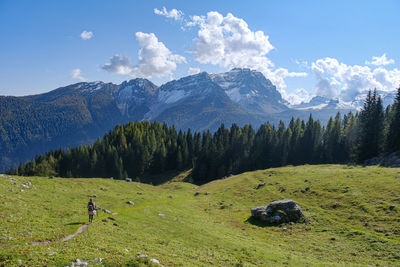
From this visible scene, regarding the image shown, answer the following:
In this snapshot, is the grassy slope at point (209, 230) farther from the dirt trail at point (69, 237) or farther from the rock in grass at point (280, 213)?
the rock in grass at point (280, 213)

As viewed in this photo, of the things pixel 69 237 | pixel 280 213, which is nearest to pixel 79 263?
pixel 69 237

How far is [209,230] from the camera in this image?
105ft

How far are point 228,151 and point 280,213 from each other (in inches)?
3748

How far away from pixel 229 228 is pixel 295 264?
44.8 ft

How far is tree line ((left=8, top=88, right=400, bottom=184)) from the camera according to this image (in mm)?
95062

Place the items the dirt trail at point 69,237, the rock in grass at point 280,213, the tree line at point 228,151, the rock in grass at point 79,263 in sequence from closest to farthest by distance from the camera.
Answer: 1. the rock in grass at point 79,263
2. the dirt trail at point 69,237
3. the rock in grass at point 280,213
4. the tree line at point 228,151

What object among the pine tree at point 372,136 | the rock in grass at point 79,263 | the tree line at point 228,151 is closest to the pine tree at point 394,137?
the pine tree at point 372,136

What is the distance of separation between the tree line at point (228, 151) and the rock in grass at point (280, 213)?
202 feet

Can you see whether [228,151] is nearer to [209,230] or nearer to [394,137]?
[394,137]

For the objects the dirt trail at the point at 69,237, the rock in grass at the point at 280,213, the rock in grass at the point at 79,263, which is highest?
the rock in grass at the point at 79,263

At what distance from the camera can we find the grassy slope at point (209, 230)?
757 inches

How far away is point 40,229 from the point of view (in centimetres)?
2197

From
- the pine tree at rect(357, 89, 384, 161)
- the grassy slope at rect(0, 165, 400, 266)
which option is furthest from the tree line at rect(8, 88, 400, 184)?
the grassy slope at rect(0, 165, 400, 266)

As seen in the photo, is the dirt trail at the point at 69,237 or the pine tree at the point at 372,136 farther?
the pine tree at the point at 372,136
